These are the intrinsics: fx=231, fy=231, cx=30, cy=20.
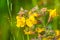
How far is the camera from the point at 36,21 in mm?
1198

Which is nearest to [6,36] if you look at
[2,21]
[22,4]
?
[2,21]

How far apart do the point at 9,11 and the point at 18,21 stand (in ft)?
0.25

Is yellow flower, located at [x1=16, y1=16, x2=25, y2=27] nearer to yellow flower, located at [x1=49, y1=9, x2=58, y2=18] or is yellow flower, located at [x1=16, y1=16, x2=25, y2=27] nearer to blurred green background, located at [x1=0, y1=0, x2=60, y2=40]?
blurred green background, located at [x1=0, y1=0, x2=60, y2=40]

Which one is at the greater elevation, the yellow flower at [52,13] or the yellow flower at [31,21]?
the yellow flower at [52,13]

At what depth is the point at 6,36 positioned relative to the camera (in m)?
1.24

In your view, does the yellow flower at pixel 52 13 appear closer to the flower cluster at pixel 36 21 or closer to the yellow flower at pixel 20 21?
the flower cluster at pixel 36 21

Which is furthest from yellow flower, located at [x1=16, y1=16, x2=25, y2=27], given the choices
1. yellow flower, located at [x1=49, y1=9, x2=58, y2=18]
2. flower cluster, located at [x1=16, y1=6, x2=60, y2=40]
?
yellow flower, located at [x1=49, y1=9, x2=58, y2=18]

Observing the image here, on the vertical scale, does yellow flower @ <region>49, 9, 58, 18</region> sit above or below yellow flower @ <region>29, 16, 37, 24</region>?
above

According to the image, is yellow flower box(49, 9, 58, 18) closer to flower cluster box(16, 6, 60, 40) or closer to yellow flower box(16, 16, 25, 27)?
flower cluster box(16, 6, 60, 40)

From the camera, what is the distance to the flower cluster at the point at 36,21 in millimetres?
1194

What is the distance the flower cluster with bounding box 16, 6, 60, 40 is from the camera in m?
1.19

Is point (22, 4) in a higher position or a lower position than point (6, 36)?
higher

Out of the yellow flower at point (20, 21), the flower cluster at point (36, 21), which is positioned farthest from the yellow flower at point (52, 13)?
the yellow flower at point (20, 21)

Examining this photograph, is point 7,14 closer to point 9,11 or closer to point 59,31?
point 9,11
